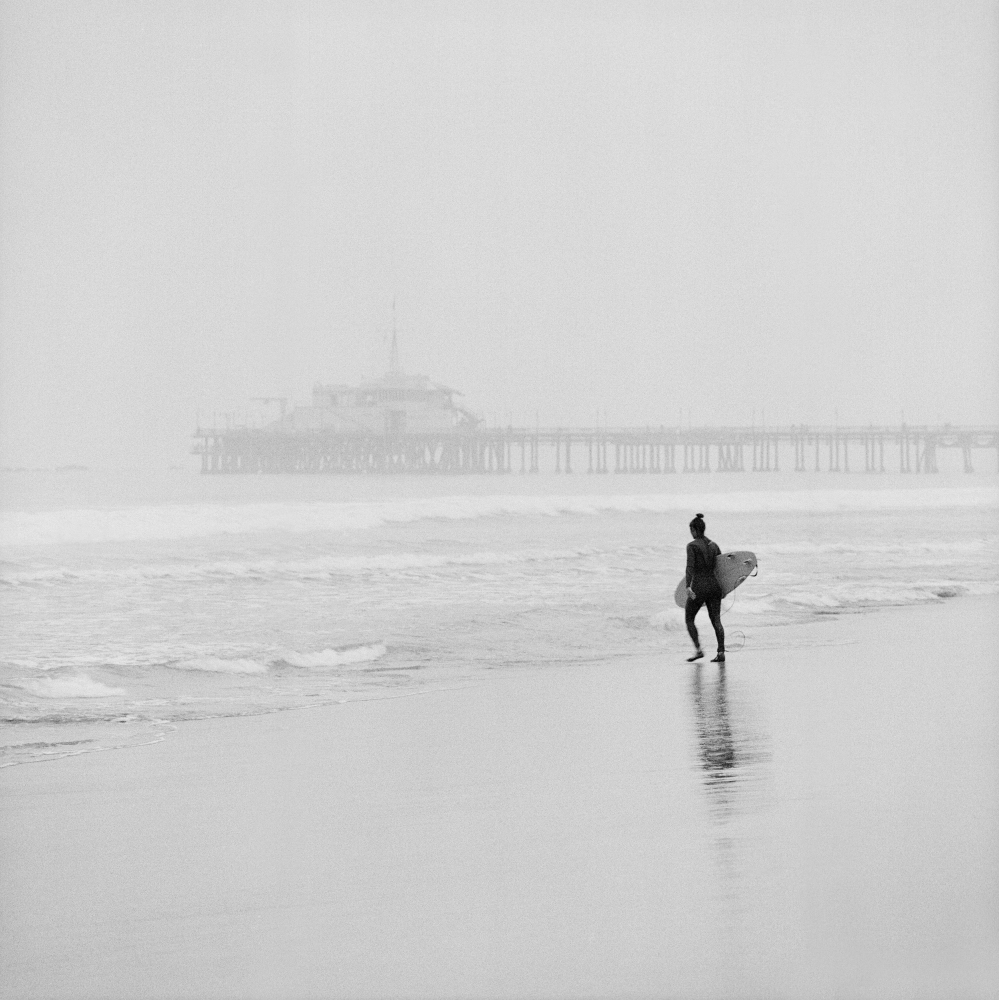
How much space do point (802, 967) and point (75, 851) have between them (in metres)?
2.30

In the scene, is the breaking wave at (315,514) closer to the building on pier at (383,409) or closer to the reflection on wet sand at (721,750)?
the reflection on wet sand at (721,750)

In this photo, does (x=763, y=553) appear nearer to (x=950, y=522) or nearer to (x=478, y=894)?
(x=950, y=522)

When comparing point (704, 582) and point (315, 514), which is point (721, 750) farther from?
point (315, 514)

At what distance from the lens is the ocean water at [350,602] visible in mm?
8453

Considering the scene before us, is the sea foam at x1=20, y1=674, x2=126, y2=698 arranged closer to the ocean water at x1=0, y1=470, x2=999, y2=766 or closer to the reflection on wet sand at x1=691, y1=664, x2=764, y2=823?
the ocean water at x1=0, y1=470, x2=999, y2=766

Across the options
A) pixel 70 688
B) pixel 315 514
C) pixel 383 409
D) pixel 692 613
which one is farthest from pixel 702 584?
pixel 383 409

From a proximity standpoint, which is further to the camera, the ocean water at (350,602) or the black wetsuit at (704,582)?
the black wetsuit at (704,582)

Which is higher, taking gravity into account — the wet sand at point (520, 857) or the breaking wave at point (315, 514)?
the wet sand at point (520, 857)

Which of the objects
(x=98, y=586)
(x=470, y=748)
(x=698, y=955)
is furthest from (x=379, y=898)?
(x=98, y=586)

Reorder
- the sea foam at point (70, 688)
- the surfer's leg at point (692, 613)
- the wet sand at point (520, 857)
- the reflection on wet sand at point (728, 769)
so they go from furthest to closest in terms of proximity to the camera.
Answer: the surfer's leg at point (692, 613) < the sea foam at point (70, 688) < the reflection on wet sand at point (728, 769) < the wet sand at point (520, 857)

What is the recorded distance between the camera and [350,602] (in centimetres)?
1484

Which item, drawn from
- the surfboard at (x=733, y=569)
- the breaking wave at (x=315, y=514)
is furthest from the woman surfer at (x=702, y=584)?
the breaking wave at (x=315, y=514)

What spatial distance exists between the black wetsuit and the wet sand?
2346 mm

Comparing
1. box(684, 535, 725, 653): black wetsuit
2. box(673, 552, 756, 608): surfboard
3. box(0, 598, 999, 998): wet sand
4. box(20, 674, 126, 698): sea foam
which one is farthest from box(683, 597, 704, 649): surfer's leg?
box(20, 674, 126, 698): sea foam
